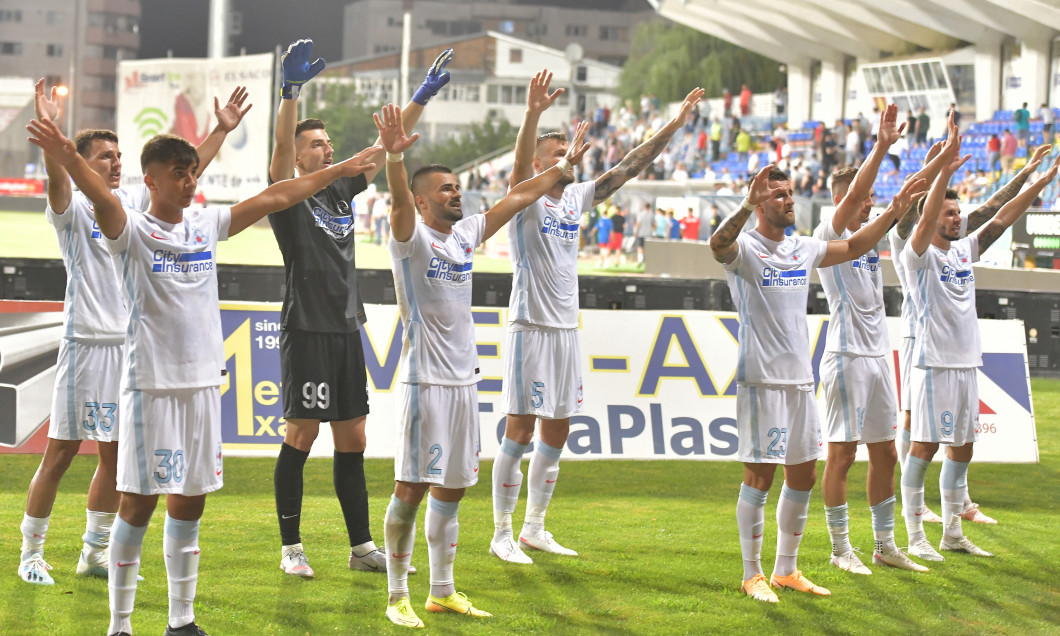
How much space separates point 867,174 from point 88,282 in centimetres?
421

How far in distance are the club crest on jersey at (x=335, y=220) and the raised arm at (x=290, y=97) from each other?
265mm

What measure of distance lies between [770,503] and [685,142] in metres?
39.1

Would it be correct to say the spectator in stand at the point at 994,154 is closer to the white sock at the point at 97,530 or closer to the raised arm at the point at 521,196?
the raised arm at the point at 521,196

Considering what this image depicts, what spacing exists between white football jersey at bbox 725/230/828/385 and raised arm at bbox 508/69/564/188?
136 cm

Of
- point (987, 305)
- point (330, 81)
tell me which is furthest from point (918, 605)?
point (330, 81)

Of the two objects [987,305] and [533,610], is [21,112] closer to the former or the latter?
[987,305]

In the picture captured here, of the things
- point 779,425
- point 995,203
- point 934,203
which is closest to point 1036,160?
point 995,203

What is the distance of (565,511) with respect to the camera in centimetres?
824

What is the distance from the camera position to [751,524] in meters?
6.02

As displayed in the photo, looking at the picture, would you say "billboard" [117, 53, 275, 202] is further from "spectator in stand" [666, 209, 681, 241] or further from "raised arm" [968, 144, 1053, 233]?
"raised arm" [968, 144, 1053, 233]

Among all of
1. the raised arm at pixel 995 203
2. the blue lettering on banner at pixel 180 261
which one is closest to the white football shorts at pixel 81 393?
the blue lettering on banner at pixel 180 261

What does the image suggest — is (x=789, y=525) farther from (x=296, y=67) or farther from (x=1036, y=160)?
(x=296, y=67)

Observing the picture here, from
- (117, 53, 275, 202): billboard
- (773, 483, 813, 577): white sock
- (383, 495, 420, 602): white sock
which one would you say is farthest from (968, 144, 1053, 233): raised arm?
(117, 53, 275, 202): billboard

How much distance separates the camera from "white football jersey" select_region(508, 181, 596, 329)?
704 centimetres
